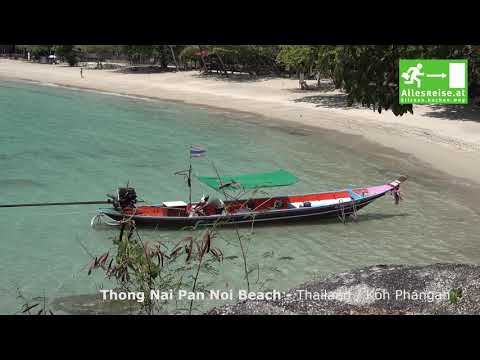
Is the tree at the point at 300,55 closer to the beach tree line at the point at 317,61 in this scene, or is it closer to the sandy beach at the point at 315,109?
the beach tree line at the point at 317,61

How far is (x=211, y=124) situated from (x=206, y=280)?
23.0 meters

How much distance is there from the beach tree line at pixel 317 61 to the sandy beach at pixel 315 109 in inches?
65.8

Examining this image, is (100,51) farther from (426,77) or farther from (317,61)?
(426,77)

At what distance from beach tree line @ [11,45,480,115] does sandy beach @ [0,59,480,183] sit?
5.48 ft

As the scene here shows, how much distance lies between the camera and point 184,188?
71.8ft

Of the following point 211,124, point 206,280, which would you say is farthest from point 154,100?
point 206,280

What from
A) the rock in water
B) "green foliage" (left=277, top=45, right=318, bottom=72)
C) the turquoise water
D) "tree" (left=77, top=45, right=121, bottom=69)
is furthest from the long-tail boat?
"tree" (left=77, top=45, right=121, bottom=69)

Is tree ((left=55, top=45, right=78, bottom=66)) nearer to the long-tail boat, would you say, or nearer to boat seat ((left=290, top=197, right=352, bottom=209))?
the long-tail boat

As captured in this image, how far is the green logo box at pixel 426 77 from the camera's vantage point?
8750 mm

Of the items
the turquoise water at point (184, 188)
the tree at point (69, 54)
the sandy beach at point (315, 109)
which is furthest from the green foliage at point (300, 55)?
the tree at point (69, 54)

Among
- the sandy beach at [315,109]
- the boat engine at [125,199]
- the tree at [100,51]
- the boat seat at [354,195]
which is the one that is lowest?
the boat seat at [354,195]

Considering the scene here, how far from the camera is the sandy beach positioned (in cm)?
2567
